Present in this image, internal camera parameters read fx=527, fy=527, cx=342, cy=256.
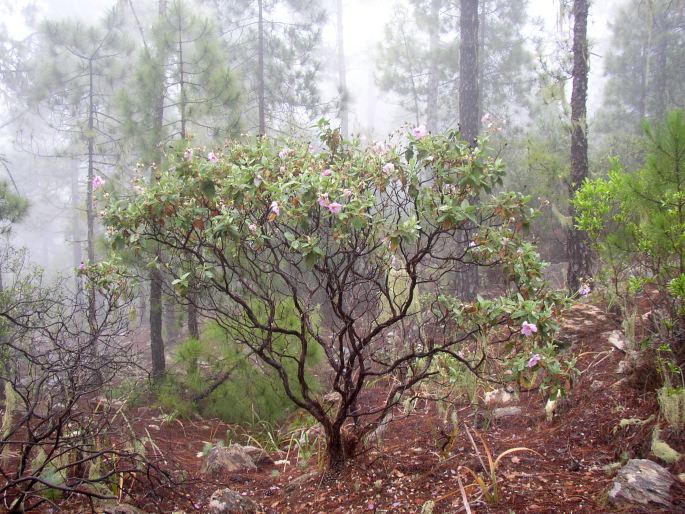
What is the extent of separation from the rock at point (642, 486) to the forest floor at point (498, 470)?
6cm

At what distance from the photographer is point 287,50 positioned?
1330cm

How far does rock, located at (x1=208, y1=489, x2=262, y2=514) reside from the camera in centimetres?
301

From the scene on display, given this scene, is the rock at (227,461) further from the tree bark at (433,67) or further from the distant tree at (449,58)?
the tree bark at (433,67)

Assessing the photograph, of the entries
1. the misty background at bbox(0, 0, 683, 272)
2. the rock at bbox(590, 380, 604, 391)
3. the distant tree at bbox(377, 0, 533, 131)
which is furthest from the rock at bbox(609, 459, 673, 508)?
the distant tree at bbox(377, 0, 533, 131)

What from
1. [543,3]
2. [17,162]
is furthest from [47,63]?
[543,3]

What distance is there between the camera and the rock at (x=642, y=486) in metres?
2.45

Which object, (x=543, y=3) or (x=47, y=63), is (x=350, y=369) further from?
(x=543, y=3)

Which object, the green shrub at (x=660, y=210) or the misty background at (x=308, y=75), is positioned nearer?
the green shrub at (x=660, y=210)

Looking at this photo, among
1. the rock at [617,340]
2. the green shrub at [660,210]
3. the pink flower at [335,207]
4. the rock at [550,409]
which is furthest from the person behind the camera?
the rock at [617,340]

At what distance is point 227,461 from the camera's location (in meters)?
4.13

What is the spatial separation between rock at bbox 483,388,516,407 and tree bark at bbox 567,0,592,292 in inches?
98.1

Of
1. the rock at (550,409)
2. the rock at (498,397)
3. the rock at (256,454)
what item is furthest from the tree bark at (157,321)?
the rock at (550,409)

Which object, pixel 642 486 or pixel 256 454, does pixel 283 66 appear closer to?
pixel 256 454

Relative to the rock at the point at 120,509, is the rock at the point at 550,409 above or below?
above
